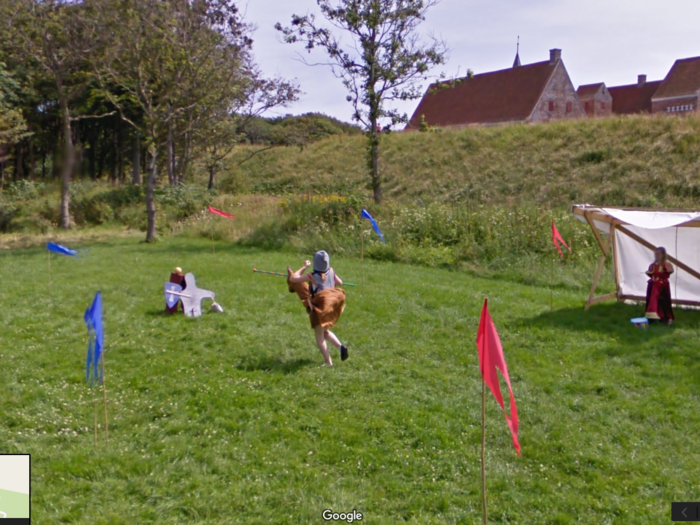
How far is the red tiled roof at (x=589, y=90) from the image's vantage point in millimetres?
47938

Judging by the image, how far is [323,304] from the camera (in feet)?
23.6

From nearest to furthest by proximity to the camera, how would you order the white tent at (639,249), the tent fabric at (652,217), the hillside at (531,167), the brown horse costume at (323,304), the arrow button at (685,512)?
1. the arrow button at (685,512)
2. the brown horse costume at (323,304)
3. the tent fabric at (652,217)
4. the white tent at (639,249)
5. the hillside at (531,167)

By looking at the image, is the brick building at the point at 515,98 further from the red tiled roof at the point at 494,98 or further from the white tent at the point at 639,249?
the white tent at the point at 639,249

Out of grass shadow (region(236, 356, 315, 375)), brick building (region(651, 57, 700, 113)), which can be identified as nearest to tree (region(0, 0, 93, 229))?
grass shadow (region(236, 356, 315, 375))

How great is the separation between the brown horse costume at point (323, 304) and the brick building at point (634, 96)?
4681 cm

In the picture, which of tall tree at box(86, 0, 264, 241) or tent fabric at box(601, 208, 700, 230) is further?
tall tree at box(86, 0, 264, 241)

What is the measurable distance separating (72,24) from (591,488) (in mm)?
21968

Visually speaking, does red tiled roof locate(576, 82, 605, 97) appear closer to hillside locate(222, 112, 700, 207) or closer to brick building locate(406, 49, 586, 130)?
brick building locate(406, 49, 586, 130)

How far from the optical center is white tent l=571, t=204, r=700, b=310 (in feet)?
31.8

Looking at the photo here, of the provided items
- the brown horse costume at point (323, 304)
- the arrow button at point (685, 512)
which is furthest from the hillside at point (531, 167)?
the arrow button at point (685, 512)

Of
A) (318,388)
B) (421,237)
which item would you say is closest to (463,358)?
(318,388)

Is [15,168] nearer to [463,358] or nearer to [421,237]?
[421,237]

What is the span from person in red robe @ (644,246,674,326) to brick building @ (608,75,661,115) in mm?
42865

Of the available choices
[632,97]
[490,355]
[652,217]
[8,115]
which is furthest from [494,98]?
[490,355]
